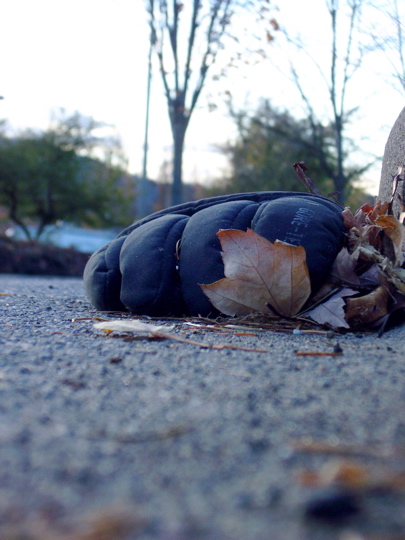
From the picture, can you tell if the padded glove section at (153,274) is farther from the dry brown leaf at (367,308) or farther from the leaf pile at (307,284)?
the dry brown leaf at (367,308)

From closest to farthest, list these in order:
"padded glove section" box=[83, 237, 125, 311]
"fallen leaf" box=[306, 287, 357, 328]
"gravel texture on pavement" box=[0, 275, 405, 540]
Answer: "gravel texture on pavement" box=[0, 275, 405, 540] → "fallen leaf" box=[306, 287, 357, 328] → "padded glove section" box=[83, 237, 125, 311]

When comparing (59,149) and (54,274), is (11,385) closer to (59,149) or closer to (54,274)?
(54,274)

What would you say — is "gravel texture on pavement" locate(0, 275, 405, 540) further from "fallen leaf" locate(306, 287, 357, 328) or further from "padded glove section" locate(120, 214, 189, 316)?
"padded glove section" locate(120, 214, 189, 316)

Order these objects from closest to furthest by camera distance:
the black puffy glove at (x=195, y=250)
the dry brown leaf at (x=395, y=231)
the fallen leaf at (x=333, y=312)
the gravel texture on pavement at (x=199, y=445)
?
the gravel texture on pavement at (x=199, y=445) < the fallen leaf at (x=333, y=312) < the dry brown leaf at (x=395, y=231) < the black puffy glove at (x=195, y=250)

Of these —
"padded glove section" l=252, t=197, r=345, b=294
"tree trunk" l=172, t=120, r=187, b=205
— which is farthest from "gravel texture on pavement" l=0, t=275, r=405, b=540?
"tree trunk" l=172, t=120, r=187, b=205

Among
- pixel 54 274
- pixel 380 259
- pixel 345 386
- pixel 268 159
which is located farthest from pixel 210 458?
pixel 268 159

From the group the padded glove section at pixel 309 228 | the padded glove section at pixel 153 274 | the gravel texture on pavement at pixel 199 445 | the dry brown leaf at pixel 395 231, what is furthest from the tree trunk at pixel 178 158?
the gravel texture on pavement at pixel 199 445

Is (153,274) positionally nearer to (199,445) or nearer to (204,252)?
(204,252)
